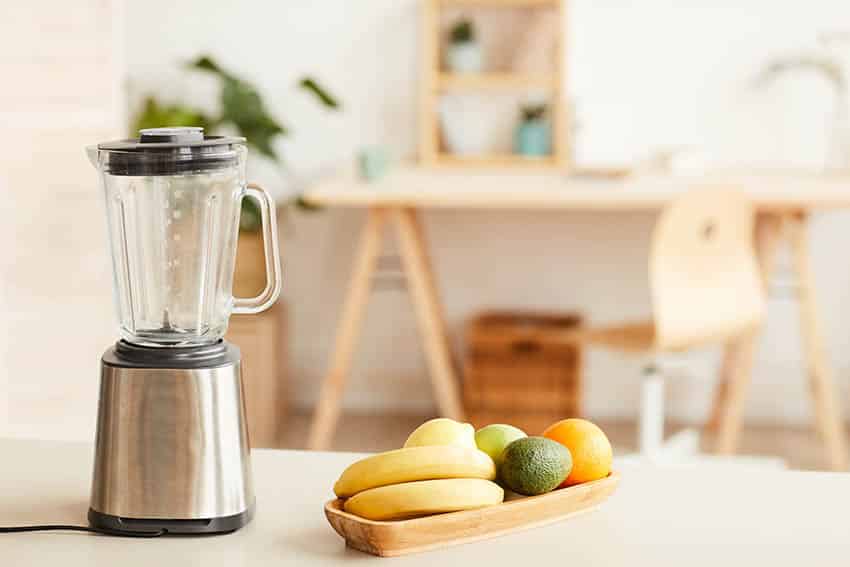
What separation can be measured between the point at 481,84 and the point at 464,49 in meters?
0.12

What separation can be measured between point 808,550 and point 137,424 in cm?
62

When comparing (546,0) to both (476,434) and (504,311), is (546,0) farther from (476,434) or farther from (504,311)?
(476,434)

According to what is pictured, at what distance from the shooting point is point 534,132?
3988 mm

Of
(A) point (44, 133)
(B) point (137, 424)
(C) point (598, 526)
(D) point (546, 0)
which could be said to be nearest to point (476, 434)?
(C) point (598, 526)

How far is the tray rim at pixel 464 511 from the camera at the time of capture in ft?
3.68

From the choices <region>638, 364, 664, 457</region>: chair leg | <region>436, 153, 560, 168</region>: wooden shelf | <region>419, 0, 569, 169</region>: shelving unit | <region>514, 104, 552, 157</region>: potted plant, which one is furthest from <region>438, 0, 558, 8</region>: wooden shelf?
<region>638, 364, 664, 457</region>: chair leg

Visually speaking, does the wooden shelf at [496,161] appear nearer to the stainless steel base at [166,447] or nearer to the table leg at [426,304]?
the table leg at [426,304]

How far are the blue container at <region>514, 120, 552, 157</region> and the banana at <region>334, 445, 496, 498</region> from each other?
288 centimetres

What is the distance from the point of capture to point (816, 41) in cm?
397

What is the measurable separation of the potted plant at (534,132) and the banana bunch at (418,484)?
288cm

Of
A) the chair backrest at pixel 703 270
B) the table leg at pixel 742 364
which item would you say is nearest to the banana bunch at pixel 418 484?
the chair backrest at pixel 703 270

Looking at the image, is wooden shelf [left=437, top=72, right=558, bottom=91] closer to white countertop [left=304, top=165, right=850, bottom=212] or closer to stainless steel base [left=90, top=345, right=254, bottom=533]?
white countertop [left=304, top=165, right=850, bottom=212]

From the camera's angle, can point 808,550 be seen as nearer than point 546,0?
Yes

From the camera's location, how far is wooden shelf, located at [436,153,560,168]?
13.1 feet
